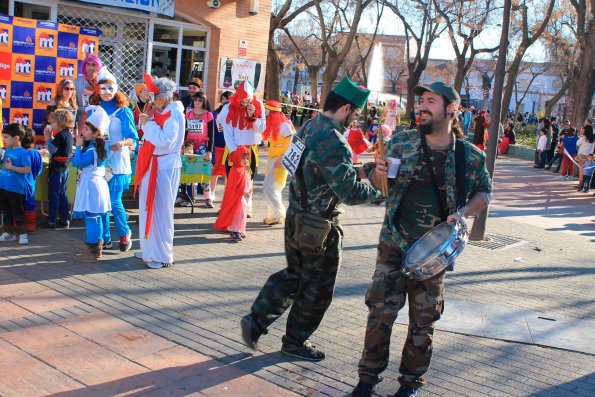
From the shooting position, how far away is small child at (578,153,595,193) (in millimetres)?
18062

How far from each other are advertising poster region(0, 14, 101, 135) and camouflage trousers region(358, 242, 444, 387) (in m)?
8.34

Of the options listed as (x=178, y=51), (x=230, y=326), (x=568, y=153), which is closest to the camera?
(x=230, y=326)

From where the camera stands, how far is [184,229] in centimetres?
913

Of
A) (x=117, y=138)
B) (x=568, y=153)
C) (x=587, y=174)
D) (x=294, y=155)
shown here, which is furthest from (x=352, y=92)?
(x=568, y=153)

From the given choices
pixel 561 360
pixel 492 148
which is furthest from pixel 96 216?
pixel 492 148

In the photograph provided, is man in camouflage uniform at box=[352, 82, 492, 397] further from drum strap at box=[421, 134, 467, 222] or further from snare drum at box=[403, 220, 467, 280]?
snare drum at box=[403, 220, 467, 280]

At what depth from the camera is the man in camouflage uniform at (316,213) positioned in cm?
461

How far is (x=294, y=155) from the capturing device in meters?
4.81

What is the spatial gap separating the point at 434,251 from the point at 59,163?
19.2 feet

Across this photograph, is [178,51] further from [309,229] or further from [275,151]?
[309,229]

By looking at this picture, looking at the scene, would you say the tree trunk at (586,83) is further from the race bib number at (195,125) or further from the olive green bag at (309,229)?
the olive green bag at (309,229)

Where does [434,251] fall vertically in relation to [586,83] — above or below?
below

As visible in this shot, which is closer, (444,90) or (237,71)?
(444,90)

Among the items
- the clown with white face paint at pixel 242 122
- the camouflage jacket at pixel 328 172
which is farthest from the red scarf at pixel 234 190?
the camouflage jacket at pixel 328 172
